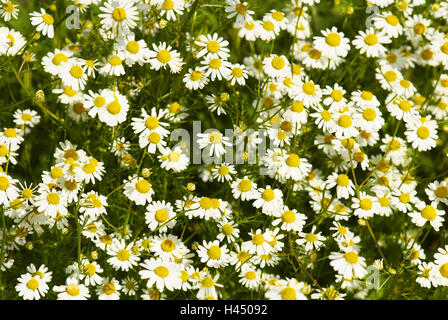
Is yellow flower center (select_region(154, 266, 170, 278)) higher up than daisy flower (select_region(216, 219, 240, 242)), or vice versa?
daisy flower (select_region(216, 219, 240, 242))

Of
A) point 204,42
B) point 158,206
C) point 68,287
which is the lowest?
point 68,287

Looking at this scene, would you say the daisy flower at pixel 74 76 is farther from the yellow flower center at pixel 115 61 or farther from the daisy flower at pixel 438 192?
the daisy flower at pixel 438 192

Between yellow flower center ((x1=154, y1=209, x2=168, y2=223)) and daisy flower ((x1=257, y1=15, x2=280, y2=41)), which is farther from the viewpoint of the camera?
daisy flower ((x1=257, y1=15, x2=280, y2=41))

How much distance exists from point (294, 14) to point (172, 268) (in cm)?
208

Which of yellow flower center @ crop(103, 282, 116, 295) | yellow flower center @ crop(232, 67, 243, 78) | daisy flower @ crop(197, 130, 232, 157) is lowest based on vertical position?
yellow flower center @ crop(103, 282, 116, 295)

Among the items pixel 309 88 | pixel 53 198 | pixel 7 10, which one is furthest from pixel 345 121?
pixel 7 10

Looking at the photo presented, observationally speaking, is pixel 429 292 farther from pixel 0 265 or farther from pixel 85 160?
pixel 0 265

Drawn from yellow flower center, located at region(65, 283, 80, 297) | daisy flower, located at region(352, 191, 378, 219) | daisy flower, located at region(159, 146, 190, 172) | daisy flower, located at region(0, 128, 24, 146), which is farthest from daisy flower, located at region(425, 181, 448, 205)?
daisy flower, located at region(0, 128, 24, 146)

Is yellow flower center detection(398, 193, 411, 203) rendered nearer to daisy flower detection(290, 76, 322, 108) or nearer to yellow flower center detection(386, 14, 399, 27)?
daisy flower detection(290, 76, 322, 108)

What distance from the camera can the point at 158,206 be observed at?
2938 millimetres

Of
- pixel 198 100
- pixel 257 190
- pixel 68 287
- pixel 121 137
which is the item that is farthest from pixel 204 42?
pixel 68 287

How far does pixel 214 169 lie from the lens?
3057mm

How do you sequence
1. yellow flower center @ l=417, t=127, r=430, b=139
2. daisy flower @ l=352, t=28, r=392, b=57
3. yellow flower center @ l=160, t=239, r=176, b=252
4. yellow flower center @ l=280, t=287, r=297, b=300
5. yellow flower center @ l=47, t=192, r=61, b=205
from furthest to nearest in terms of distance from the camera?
daisy flower @ l=352, t=28, r=392, b=57, yellow flower center @ l=417, t=127, r=430, b=139, yellow flower center @ l=160, t=239, r=176, b=252, yellow flower center @ l=47, t=192, r=61, b=205, yellow flower center @ l=280, t=287, r=297, b=300

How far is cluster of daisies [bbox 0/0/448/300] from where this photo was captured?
2.81m
